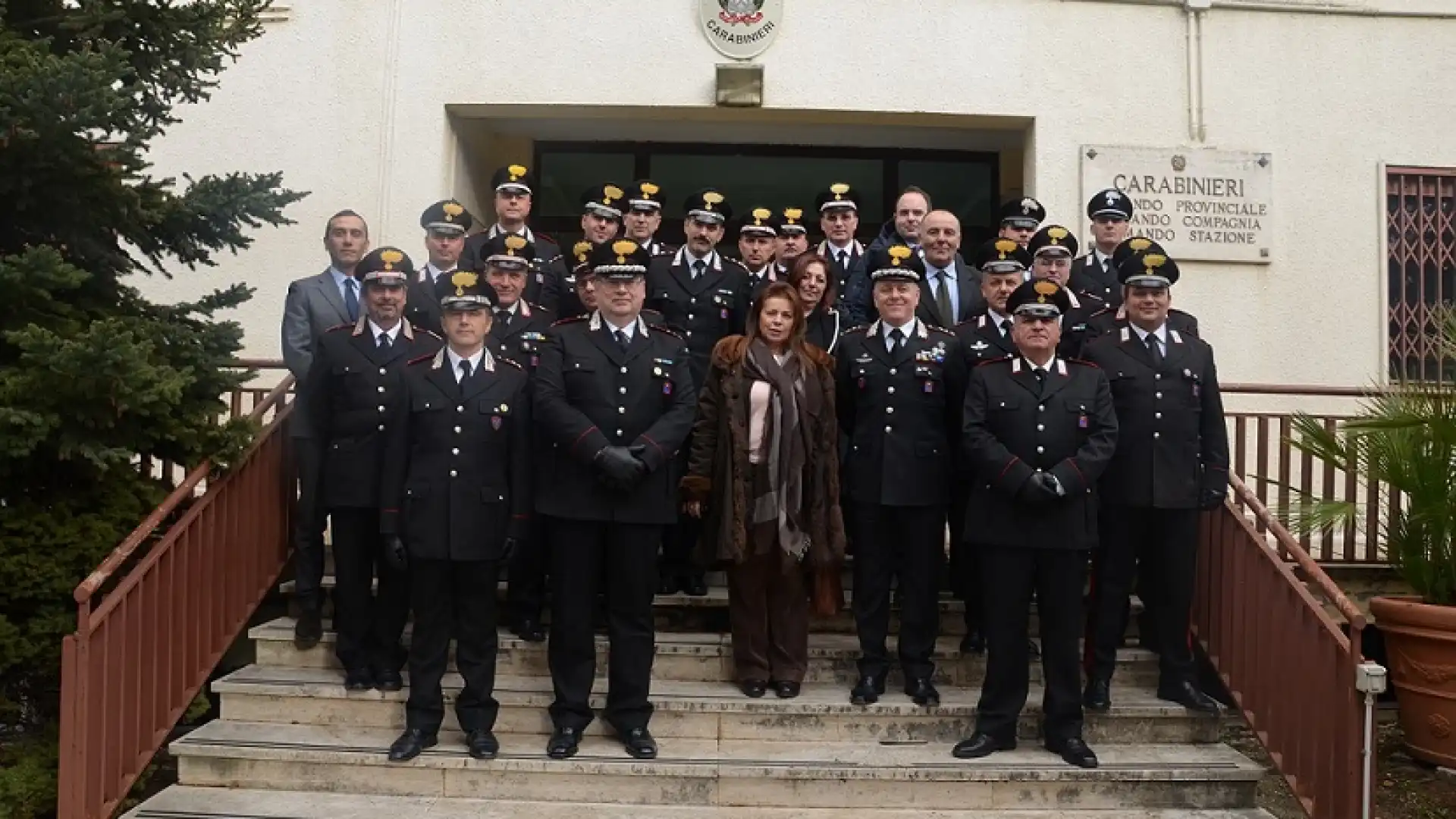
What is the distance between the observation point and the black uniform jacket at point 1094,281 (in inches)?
239

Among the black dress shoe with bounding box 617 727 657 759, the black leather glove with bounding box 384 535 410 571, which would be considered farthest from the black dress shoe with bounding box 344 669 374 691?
the black dress shoe with bounding box 617 727 657 759

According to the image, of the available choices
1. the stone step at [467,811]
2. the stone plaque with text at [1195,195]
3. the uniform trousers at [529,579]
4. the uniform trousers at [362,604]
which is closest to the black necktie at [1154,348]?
the stone step at [467,811]

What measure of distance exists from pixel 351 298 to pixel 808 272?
2195 mm

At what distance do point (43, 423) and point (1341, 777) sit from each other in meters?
4.81

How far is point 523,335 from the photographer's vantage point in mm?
5531

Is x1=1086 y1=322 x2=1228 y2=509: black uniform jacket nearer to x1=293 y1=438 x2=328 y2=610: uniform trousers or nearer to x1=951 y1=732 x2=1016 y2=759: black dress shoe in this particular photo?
x1=951 y1=732 x2=1016 y2=759: black dress shoe

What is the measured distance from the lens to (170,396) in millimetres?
4426

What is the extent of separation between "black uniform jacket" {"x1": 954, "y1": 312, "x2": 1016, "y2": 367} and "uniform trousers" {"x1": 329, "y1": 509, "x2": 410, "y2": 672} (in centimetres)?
262

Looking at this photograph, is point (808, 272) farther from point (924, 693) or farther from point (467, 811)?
point (467, 811)

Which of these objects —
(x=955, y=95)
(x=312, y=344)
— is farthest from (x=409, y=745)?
(x=955, y=95)

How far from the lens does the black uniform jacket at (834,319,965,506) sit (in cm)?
517

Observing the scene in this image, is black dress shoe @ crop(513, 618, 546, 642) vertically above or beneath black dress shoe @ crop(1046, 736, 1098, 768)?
above

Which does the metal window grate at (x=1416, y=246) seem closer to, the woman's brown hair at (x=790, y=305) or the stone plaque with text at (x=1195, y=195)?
the stone plaque with text at (x=1195, y=195)

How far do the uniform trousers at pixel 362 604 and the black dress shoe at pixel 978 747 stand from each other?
236cm
